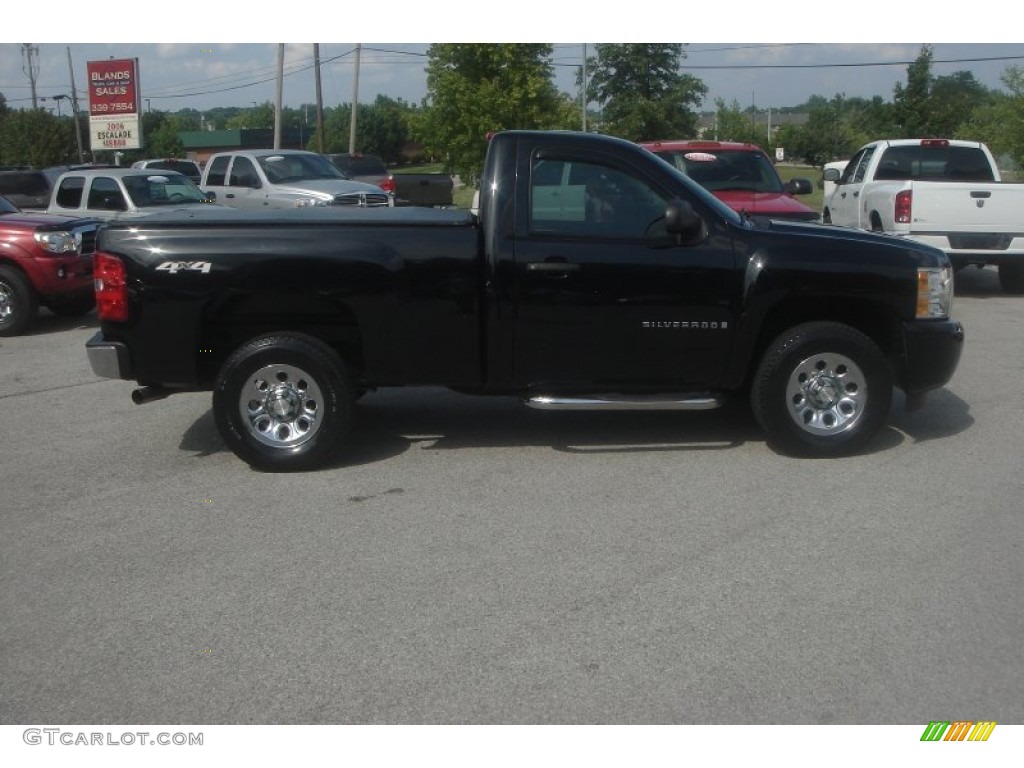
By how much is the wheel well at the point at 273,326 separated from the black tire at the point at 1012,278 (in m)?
10.7

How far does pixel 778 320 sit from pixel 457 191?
110ft

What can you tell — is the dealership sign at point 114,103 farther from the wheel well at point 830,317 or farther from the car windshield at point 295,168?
the wheel well at point 830,317

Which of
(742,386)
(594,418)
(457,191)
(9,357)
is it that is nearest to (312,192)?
(9,357)

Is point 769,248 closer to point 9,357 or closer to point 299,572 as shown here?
point 299,572

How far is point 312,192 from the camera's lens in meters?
18.6

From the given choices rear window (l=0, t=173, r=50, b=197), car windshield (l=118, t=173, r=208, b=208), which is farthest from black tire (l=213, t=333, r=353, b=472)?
rear window (l=0, t=173, r=50, b=197)

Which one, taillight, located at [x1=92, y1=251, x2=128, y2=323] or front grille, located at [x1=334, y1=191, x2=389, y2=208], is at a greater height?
taillight, located at [x1=92, y1=251, x2=128, y2=323]

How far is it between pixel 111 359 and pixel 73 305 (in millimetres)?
7125

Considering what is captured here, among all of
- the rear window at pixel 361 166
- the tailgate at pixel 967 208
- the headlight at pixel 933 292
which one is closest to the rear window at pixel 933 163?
the tailgate at pixel 967 208

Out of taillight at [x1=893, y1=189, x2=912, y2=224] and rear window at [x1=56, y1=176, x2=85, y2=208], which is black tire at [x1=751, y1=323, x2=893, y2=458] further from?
rear window at [x1=56, y1=176, x2=85, y2=208]

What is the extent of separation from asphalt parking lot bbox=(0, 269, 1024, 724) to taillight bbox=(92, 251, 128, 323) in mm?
990

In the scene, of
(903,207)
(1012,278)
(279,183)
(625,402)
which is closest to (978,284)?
(1012,278)

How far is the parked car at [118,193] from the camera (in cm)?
1505

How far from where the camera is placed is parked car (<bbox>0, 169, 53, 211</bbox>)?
72.9ft
